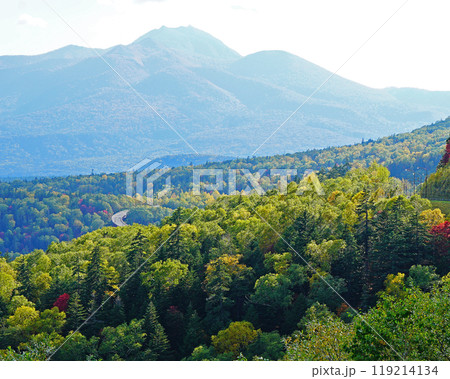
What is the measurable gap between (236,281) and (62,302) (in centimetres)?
2007

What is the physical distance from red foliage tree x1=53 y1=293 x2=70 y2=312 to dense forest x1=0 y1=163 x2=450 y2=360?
0.12 metres

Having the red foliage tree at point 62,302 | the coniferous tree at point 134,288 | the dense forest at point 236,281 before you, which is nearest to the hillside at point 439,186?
the dense forest at point 236,281

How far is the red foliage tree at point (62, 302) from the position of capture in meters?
62.0

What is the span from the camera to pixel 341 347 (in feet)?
93.6

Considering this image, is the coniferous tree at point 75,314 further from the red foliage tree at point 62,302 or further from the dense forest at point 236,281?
the red foliage tree at point 62,302

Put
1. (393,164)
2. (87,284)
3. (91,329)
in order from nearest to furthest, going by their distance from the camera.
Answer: (91,329), (87,284), (393,164)

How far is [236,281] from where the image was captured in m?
58.5

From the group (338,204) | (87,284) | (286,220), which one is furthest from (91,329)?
(338,204)

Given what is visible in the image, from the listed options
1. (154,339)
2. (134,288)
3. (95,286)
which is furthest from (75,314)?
(154,339)

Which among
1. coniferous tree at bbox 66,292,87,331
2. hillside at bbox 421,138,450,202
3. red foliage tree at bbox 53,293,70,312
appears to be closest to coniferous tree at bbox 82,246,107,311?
coniferous tree at bbox 66,292,87,331

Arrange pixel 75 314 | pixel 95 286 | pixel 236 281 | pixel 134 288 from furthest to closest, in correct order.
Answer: pixel 134 288, pixel 95 286, pixel 75 314, pixel 236 281

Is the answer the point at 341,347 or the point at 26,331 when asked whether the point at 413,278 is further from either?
the point at 26,331

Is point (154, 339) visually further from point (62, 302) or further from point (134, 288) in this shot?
point (62, 302)
